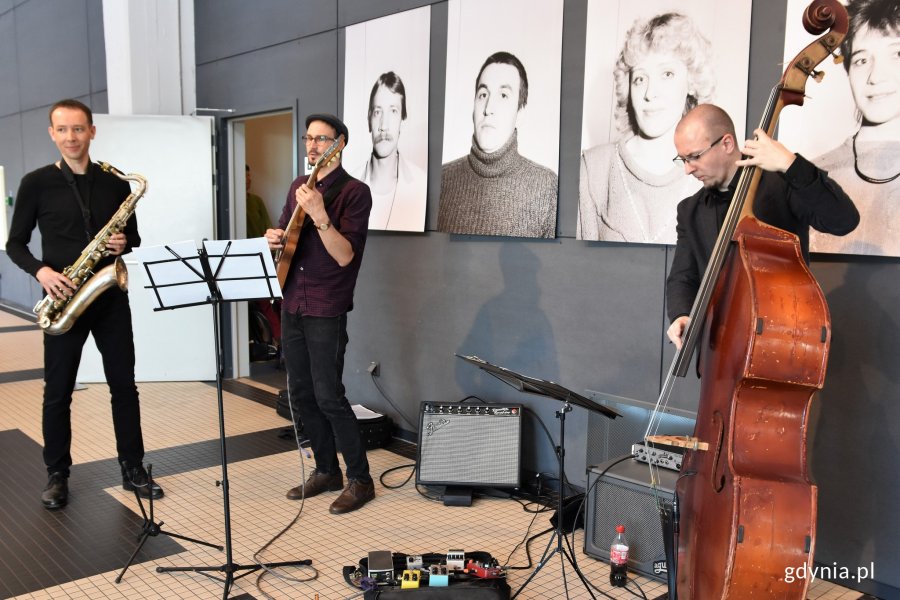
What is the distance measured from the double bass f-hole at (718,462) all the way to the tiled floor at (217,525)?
94 cm

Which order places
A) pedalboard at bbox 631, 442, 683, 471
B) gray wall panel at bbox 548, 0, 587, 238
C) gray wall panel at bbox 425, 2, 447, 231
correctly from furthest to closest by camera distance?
1. gray wall panel at bbox 425, 2, 447, 231
2. gray wall panel at bbox 548, 0, 587, 238
3. pedalboard at bbox 631, 442, 683, 471

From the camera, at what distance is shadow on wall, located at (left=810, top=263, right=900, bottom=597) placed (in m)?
2.52

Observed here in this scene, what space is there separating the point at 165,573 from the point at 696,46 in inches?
111

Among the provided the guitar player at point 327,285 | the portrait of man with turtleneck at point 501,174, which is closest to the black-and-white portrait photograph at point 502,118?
the portrait of man with turtleneck at point 501,174

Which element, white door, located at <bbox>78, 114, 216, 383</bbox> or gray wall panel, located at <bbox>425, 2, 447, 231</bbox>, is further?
white door, located at <bbox>78, 114, 216, 383</bbox>

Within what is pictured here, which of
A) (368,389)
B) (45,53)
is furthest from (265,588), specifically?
(45,53)

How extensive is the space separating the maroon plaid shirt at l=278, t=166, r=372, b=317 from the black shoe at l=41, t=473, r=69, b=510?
1.31 meters

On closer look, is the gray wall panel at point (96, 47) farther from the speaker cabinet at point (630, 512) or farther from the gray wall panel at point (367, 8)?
the speaker cabinet at point (630, 512)

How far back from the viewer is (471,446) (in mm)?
3434

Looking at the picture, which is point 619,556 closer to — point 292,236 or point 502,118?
point 292,236

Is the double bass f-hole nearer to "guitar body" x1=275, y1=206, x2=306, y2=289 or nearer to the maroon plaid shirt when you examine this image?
the maroon plaid shirt

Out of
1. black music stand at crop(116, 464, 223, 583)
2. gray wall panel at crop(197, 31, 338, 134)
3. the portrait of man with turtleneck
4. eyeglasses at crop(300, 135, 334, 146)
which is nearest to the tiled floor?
black music stand at crop(116, 464, 223, 583)

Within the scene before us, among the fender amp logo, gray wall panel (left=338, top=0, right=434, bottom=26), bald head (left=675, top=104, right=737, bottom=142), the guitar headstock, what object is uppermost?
gray wall panel (left=338, top=0, right=434, bottom=26)

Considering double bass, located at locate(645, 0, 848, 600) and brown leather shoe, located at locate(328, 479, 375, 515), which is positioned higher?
double bass, located at locate(645, 0, 848, 600)
